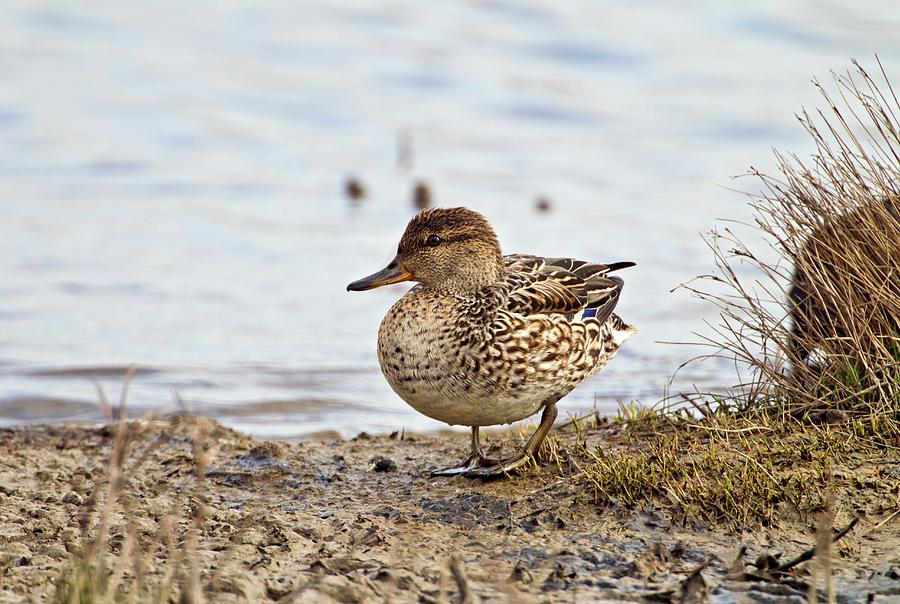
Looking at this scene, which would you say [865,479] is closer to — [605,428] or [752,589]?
[752,589]

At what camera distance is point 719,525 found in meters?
4.43

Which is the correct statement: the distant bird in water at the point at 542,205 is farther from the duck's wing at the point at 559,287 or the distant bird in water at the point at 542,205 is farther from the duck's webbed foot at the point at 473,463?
the duck's webbed foot at the point at 473,463

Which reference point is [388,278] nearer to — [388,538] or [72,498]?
[388,538]

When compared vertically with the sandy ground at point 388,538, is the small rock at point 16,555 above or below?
below

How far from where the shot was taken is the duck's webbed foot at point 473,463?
529 centimetres

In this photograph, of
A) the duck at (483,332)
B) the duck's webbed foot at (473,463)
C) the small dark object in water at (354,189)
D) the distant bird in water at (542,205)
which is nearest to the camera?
the duck at (483,332)

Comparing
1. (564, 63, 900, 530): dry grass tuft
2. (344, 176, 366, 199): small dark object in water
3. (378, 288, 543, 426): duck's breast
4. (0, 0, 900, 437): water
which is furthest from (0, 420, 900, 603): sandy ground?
(344, 176, 366, 199): small dark object in water

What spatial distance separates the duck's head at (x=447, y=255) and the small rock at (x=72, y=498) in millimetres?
1481

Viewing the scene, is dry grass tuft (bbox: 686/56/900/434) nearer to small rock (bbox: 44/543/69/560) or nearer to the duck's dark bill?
the duck's dark bill

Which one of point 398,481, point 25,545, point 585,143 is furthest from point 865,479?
point 585,143

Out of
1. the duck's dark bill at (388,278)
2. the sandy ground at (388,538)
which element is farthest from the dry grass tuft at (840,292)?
the duck's dark bill at (388,278)

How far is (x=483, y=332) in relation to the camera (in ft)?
16.6

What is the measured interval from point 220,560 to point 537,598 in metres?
Result: 1.11

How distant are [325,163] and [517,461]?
8514 millimetres
